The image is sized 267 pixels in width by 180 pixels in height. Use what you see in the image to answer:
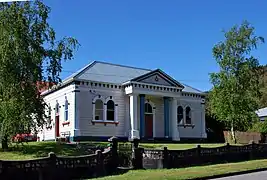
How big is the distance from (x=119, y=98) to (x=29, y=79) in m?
11.7

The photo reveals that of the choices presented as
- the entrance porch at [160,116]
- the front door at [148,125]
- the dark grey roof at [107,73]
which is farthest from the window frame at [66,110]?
the front door at [148,125]

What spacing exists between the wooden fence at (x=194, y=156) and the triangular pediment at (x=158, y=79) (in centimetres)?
1165

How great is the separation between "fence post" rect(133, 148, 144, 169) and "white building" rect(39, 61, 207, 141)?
11409mm

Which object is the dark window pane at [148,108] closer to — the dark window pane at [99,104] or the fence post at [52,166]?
the dark window pane at [99,104]

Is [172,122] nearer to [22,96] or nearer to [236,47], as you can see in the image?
[236,47]

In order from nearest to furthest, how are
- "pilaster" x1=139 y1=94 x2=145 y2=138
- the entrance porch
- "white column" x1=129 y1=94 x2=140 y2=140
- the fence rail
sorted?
the fence rail → "white column" x1=129 y1=94 x2=140 y2=140 → "pilaster" x1=139 y1=94 x2=145 y2=138 → the entrance porch

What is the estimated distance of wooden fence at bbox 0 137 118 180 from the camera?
47.0ft

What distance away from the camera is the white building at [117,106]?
104 ft

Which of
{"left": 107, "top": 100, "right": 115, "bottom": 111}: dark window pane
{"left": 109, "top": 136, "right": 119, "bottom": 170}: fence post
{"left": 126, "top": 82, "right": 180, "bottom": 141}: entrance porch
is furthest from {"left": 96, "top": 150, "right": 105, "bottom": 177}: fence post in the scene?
{"left": 126, "top": 82, "right": 180, "bottom": 141}: entrance porch

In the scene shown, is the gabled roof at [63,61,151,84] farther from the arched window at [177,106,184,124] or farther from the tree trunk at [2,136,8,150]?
the tree trunk at [2,136,8,150]

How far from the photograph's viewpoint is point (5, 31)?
2227cm

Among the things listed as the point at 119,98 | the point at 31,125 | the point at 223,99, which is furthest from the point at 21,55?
the point at 223,99

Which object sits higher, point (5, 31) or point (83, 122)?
point (5, 31)

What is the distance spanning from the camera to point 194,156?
21500 millimetres
